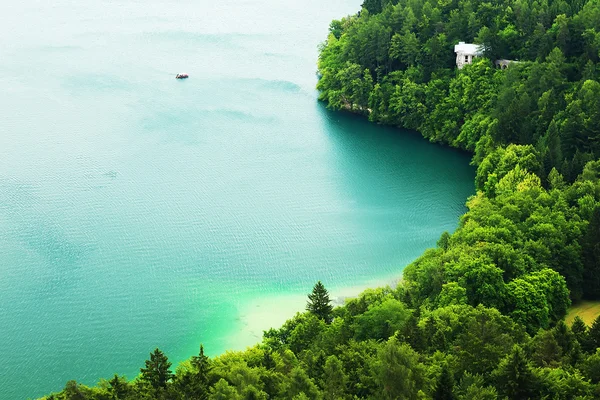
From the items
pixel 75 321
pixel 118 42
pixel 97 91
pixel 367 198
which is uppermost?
pixel 118 42

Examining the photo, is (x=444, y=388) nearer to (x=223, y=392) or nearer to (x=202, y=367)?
(x=223, y=392)

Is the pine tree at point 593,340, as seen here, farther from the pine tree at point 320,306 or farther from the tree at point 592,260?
the pine tree at point 320,306

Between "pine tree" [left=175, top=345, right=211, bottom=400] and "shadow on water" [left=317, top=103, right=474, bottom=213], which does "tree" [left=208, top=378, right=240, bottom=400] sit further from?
"shadow on water" [left=317, top=103, right=474, bottom=213]

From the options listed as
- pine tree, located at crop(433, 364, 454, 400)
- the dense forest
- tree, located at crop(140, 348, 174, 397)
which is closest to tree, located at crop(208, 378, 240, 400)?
the dense forest

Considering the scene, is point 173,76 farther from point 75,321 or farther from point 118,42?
point 75,321

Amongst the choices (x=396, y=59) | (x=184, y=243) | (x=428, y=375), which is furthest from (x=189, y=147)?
(x=428, y=375)

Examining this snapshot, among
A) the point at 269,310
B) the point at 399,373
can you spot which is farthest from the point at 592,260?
the point at 399,373
